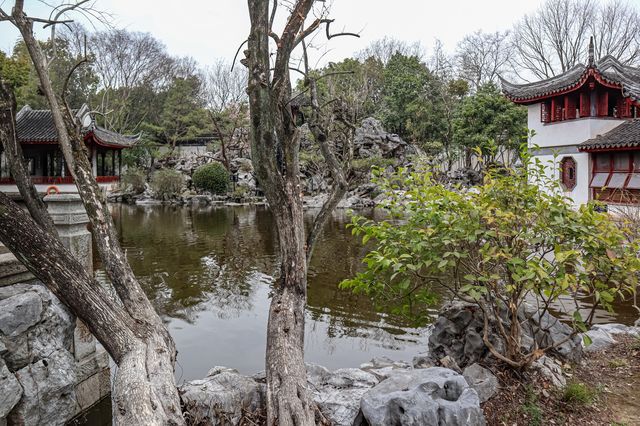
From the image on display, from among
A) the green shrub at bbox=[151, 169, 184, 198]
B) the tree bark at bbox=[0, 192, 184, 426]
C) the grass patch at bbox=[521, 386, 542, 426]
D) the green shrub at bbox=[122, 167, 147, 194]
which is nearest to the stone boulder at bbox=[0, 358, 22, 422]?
the tree bark at bbox=[0, 192, 184, 426]

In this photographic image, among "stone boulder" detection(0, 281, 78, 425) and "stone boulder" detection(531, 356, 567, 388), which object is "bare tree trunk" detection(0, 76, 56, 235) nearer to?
"stone boulder" detection(0, 281, 78, 425)

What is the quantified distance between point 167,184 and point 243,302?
1975 centimetres

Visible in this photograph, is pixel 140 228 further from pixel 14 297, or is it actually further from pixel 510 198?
pixel 510 198

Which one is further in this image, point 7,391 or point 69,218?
point 69,218

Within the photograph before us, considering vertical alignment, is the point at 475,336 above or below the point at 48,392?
above

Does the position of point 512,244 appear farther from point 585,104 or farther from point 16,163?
point 585,104

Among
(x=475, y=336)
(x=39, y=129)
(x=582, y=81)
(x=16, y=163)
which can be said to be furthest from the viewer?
(x=39, y=129)

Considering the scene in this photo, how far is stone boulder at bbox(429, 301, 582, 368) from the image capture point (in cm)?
399

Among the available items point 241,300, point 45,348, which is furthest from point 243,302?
point 45,348

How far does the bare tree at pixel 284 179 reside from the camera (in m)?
3.01

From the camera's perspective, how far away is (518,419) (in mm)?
3145

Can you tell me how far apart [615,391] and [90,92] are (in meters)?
31.2

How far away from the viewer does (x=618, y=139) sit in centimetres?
1253

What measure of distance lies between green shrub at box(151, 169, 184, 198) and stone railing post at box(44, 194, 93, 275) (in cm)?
2249
